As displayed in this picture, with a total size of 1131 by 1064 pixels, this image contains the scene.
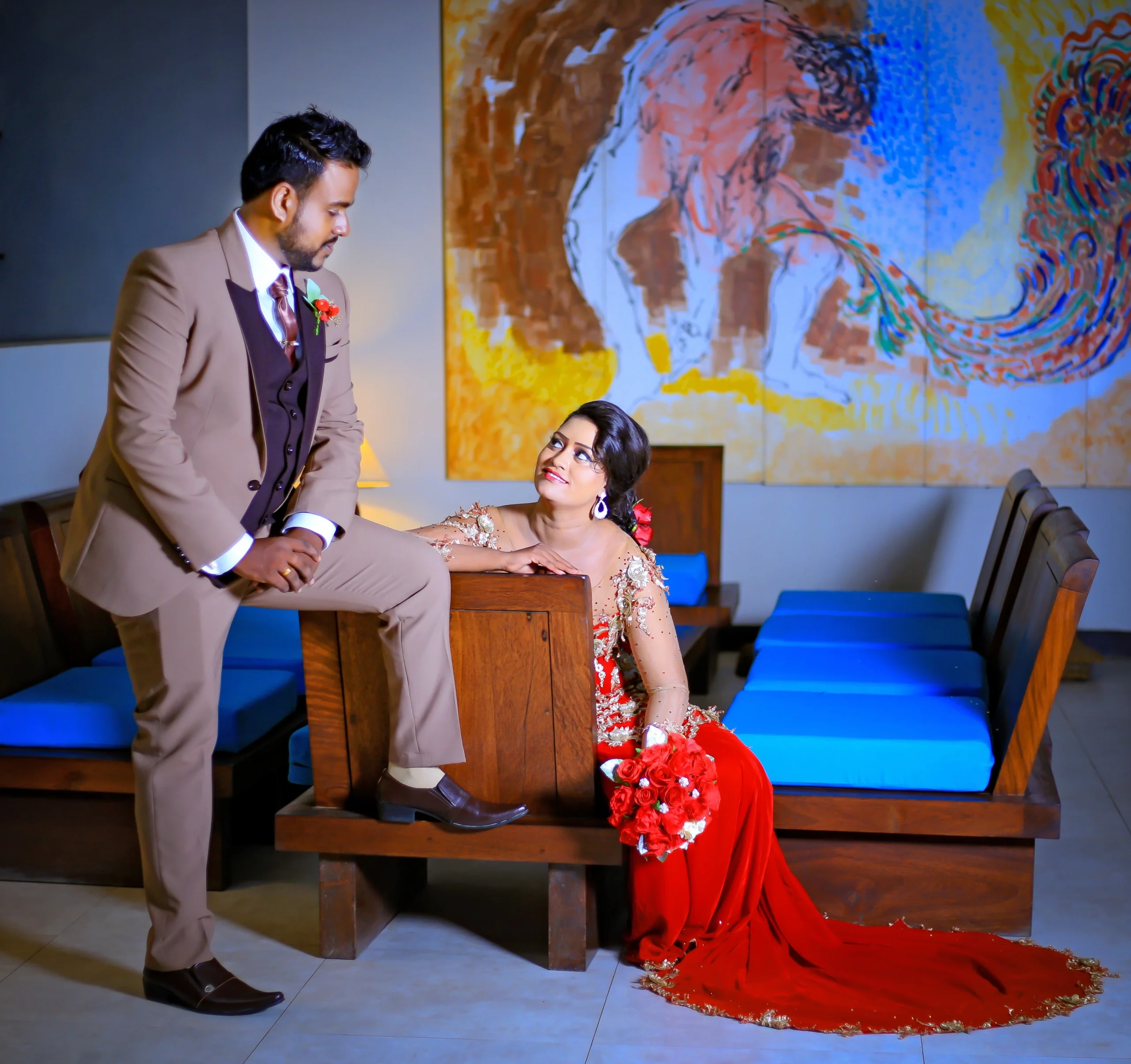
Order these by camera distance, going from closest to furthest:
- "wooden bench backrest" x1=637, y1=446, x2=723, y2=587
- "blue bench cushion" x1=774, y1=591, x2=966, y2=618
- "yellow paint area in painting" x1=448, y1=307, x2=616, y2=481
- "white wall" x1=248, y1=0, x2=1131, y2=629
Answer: "blue bench cushion" x1=774, y1=591, x2=966, y2=618, "wooden bench backrest" x1=637, y1=446, x2=723, y2=587, "white wall" x1=248, y1=0, x2=1131, y2=629, "yellow paint area in painting" x1=448, y1=307, x2=616, y2=481

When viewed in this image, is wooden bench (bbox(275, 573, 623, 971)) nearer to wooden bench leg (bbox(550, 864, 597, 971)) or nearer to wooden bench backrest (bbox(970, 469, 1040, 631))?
wooden bench leg (bbox(550, 864, 597, 971))

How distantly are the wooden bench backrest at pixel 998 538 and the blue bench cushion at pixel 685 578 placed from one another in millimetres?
1142

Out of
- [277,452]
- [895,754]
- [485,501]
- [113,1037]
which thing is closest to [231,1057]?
[113,1037]

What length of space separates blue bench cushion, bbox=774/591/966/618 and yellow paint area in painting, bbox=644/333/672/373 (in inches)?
59.8

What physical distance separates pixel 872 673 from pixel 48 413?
3152mm

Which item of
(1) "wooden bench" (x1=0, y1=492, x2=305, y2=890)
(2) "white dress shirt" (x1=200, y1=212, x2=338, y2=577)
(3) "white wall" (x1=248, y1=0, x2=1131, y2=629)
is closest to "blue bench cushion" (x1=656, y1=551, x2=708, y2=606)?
Answer: (3) "white wall" (x1=248, y1=0, x2=1131, y2=629)

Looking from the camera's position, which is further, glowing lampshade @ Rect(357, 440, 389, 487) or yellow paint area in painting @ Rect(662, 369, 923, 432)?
glowing lampshade @ Rect(357, 440, 389, 487)

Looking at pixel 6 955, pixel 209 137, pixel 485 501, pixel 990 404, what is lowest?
pixel 6 955

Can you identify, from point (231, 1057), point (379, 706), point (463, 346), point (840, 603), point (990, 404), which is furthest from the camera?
point (463, 346)

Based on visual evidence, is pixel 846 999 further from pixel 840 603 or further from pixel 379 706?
pixel 840 603

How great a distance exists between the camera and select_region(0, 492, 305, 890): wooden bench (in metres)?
3.69

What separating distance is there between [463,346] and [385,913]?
395 cm

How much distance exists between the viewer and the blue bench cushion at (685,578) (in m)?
5.88

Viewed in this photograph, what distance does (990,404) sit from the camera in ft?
21.3
